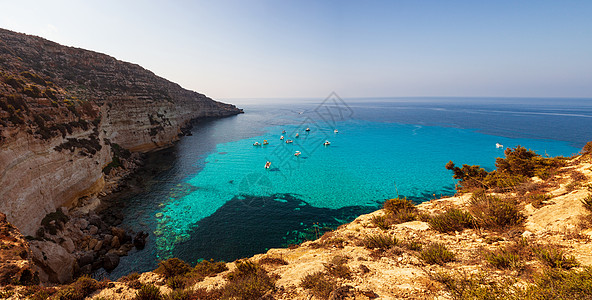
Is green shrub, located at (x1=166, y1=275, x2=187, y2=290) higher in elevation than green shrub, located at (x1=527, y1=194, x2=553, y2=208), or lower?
lower

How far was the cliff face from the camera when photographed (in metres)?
15.0

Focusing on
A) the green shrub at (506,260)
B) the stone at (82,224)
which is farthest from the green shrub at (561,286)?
the stone at (82,224)

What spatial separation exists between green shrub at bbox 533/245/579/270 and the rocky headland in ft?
52.3

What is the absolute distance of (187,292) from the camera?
6457 millimetres

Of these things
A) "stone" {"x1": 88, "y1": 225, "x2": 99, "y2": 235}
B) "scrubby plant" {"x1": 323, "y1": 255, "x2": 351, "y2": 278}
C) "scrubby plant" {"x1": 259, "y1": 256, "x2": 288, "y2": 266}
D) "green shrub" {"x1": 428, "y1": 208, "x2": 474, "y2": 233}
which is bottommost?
"stone" {"x1": 88, "y1": 225, "x2": 99, "y2": 235}

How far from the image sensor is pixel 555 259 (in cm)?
496

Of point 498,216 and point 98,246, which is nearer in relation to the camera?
point 498,216

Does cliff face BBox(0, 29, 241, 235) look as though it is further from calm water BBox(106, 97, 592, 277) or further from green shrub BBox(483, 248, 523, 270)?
green shrub BBox(483, 248, 523, 270)

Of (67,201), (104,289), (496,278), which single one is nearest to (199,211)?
(67,201)

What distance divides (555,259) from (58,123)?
3523cm

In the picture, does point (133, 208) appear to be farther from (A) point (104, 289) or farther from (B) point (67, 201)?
(A) point (104, 289)

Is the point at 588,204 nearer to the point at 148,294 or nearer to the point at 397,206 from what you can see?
the point at 397,206

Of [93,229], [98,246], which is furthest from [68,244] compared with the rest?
[93,229]

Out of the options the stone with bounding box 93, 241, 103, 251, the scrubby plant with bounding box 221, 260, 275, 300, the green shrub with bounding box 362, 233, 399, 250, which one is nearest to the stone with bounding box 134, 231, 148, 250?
the stone with bounding box 93, 241, 103, 251
